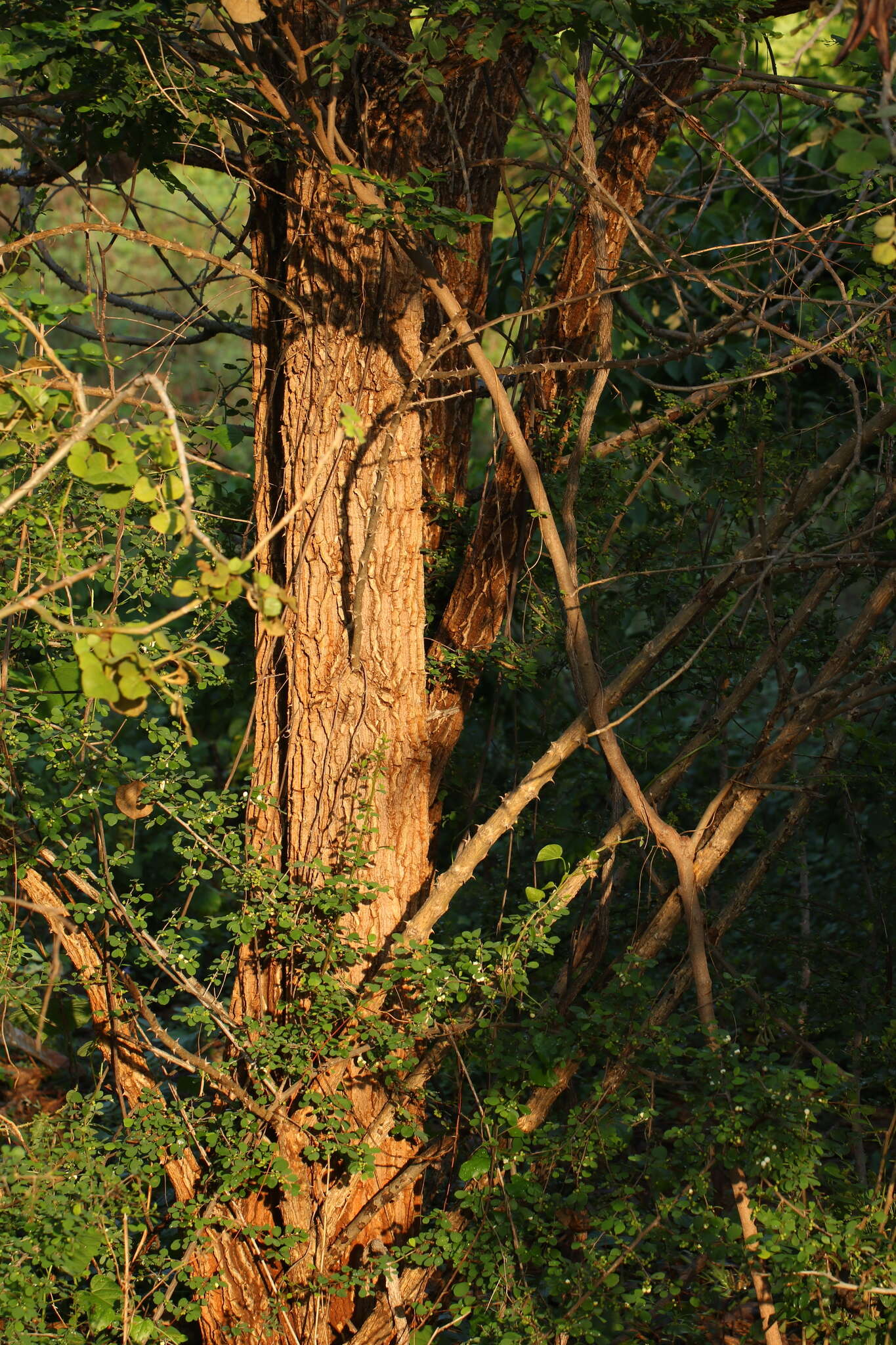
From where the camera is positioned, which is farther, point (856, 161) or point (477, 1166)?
point (477, 1166)

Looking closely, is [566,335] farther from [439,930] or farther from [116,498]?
[439,930]

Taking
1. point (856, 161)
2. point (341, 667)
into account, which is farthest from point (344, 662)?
point (856, 161)

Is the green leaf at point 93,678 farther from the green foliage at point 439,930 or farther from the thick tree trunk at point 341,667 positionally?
the thick tree trunk at point 341,667

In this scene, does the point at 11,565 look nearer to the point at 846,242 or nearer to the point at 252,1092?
the point at 252,1092

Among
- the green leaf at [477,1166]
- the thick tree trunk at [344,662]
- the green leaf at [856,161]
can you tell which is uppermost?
the green leaf at [856,161]

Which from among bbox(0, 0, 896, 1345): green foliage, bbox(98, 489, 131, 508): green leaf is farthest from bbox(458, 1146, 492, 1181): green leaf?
bbox(98, 489, 131, 508): green leaf

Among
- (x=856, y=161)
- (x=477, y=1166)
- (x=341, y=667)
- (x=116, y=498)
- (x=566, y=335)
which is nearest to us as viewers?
(x=856, y=161)

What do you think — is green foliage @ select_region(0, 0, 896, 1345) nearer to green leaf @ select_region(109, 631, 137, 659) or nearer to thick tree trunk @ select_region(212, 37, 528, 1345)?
thick tree trunk @ select_region(212, 37, 528, 1345)

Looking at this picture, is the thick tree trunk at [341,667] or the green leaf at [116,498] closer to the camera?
the green leaf at [116,498]

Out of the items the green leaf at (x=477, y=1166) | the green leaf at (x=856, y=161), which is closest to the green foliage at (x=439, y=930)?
the green leaf at (x=477, y=1166)

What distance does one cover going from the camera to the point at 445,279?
313 centimetres

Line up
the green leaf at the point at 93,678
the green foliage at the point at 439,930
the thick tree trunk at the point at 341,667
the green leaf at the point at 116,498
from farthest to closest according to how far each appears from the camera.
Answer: the thick tree trunk at the point at 341,667
the green foliage at the point at 439,930
the green leaf at the point at 116,498
the green leaf at the point at 93,678

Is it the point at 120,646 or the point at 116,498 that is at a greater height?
the point at 116,498

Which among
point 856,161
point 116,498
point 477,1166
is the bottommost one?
point 477,1166
